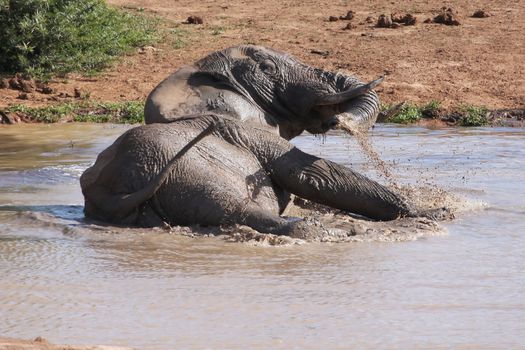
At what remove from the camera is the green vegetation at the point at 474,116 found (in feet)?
45.5

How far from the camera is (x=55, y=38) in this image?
15.7m

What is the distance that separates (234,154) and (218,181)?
0.35 metres

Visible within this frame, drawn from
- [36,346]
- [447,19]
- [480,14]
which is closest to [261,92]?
[36,346]

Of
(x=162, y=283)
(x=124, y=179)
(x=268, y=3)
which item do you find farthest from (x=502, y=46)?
(x=162, y=283)

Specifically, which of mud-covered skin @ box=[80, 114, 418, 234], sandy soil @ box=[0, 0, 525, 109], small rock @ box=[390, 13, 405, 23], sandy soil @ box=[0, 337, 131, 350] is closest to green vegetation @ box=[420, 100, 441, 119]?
sandy soil @ box=[0, 0, 525, 109]

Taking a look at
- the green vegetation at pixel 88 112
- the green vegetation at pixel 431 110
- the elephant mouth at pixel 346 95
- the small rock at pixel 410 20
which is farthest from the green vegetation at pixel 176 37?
the elephant mouth at pixel 346 95

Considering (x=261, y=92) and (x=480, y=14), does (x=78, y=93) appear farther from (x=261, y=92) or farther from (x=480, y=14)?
(x=261, y=92)

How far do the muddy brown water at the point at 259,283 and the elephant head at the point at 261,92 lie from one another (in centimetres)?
83

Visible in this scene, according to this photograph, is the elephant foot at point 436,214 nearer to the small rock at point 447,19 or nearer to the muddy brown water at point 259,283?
the muddy brown water at point 259,283

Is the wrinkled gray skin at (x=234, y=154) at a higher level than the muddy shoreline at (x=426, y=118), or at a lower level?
higher

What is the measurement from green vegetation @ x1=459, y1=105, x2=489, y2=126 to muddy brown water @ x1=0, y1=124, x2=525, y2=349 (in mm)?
4948

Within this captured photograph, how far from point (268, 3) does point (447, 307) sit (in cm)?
1517

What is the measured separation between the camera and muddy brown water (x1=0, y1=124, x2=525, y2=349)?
5.01 m

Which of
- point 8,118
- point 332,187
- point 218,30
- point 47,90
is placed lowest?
point 8,118
